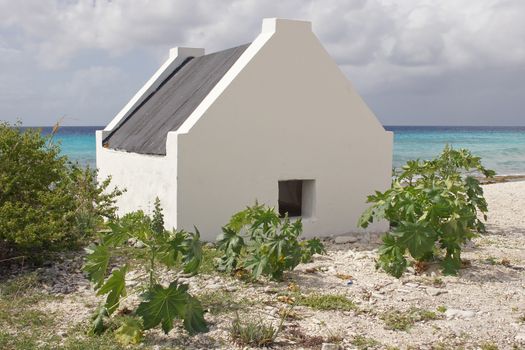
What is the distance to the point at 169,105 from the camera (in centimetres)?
1284

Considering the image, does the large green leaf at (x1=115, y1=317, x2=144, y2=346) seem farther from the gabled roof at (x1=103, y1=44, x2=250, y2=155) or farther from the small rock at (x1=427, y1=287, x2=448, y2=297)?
the gabled roof at (x1=103, y1=44, x2=250, y2=155)

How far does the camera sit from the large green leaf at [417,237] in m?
8.21

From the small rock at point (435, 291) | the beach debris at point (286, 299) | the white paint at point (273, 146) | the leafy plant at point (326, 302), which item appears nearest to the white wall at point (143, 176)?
the white paint at point (273, 146)

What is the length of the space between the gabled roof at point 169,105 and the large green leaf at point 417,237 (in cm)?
476

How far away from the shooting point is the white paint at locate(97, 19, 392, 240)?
1041 cm

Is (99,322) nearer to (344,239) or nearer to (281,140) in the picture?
(281,140)

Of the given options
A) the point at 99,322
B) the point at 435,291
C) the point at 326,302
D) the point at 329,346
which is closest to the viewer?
the point at 329,346

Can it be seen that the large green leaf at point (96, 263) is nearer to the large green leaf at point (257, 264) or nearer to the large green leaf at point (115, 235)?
the large green leaf at point (115, 235)

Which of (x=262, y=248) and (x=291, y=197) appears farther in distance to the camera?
(x=291, y=197)

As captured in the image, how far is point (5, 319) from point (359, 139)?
7.63 m

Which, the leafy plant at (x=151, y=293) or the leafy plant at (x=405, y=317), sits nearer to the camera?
the leafy plant at (x=151, y=293)

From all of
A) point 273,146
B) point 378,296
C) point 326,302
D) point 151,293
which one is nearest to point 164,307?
point 151,293

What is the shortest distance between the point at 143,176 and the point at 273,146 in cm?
275

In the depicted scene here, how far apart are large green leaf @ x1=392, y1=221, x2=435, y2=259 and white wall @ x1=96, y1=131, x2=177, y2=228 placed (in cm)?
416
